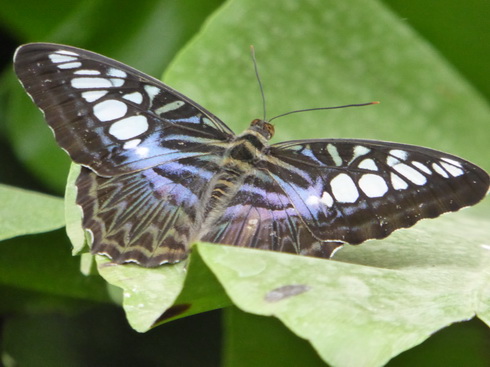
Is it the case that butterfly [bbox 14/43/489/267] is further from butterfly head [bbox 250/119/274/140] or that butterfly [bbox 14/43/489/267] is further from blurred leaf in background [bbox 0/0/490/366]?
blurred leaf in background [bbox 0/0/490/366]

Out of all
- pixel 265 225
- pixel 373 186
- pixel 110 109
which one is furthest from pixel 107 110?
pixel 373 186

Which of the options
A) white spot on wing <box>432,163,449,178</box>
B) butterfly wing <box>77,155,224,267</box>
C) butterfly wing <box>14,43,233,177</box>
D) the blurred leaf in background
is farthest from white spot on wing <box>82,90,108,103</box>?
white spot on wing <box>432,163,449,178</box>

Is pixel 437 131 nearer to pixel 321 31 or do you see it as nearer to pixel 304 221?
pixel 321 31

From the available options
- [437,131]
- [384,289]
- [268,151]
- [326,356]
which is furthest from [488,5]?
[326,356]

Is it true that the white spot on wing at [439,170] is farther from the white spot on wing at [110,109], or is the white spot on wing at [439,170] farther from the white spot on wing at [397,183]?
the white spot on wing at [110,109]

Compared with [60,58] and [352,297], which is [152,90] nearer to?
[60,58]

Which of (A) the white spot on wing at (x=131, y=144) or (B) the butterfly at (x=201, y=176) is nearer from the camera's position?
(B) the butterfly at (x=201, y=176)

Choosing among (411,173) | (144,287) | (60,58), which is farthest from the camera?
(60,58)

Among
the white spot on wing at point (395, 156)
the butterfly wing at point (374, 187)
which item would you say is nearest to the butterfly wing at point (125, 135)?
the butterfly wing at point (374, 187)
